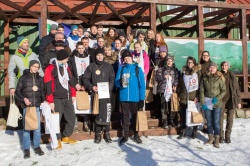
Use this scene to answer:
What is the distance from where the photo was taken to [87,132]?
588 cm

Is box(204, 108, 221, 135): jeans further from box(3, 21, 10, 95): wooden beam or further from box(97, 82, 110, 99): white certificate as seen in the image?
box(3, 21, 10, 95): wooden beam

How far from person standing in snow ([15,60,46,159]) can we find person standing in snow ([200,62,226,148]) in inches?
127

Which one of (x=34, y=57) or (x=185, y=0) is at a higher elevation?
(x=185, y=0)

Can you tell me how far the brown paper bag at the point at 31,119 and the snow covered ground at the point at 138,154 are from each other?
589 mm

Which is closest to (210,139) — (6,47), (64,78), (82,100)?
(82,100)

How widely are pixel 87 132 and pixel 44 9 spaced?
10.6 ft

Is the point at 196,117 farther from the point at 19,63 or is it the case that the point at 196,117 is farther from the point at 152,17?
the point at 19,63

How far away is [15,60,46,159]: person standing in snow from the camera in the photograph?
16.1ft

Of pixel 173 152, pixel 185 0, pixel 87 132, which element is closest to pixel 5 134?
pixel 87 132

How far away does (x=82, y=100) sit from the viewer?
5.56 meters

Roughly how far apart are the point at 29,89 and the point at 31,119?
1.77ft

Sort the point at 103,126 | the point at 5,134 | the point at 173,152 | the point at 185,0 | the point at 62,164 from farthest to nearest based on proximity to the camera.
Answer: the point at 185,0 < the point at 5,134 < the point at 103,126 < the point at 173,152 < the point at 62,164

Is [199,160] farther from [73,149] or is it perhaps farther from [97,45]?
[97,45]

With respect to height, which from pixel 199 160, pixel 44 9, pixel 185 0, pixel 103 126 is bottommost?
pixel 199 160
